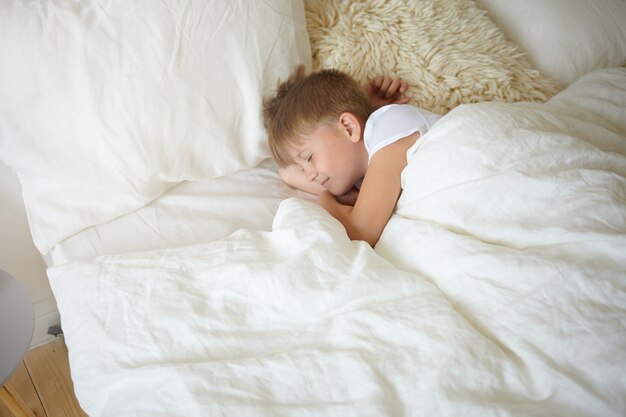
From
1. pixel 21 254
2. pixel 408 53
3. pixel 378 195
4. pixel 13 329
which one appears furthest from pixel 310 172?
pixel 21 254

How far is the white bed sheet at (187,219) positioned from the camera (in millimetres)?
928

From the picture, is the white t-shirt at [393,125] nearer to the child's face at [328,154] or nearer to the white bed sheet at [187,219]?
the child's face at [328,154]

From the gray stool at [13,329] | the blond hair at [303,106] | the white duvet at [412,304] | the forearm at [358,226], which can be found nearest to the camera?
the white duvet at [412,304]

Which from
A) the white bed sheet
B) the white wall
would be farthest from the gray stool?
the white wall

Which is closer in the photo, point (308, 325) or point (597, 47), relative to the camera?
point (308, 325)

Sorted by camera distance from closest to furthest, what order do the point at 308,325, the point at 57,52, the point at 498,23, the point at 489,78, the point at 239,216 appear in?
the point at 308,325, the point at 57,52, the point at 239,216, the point at 489,78, the point at 498,23

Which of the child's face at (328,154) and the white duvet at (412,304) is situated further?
the child's face at (328,154)

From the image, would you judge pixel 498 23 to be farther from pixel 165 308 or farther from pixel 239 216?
pixel 165 308

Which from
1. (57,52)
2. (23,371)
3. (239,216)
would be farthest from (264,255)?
(23,371)

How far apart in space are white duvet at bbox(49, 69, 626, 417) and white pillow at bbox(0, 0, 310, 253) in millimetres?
227

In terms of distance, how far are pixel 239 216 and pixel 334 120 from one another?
1.06 feet

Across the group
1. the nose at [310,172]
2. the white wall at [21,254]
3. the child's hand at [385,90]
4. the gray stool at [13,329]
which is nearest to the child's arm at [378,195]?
the nose at [310,172]

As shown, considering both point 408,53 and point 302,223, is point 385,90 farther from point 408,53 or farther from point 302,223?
point 302,223

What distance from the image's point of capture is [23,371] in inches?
47.3
